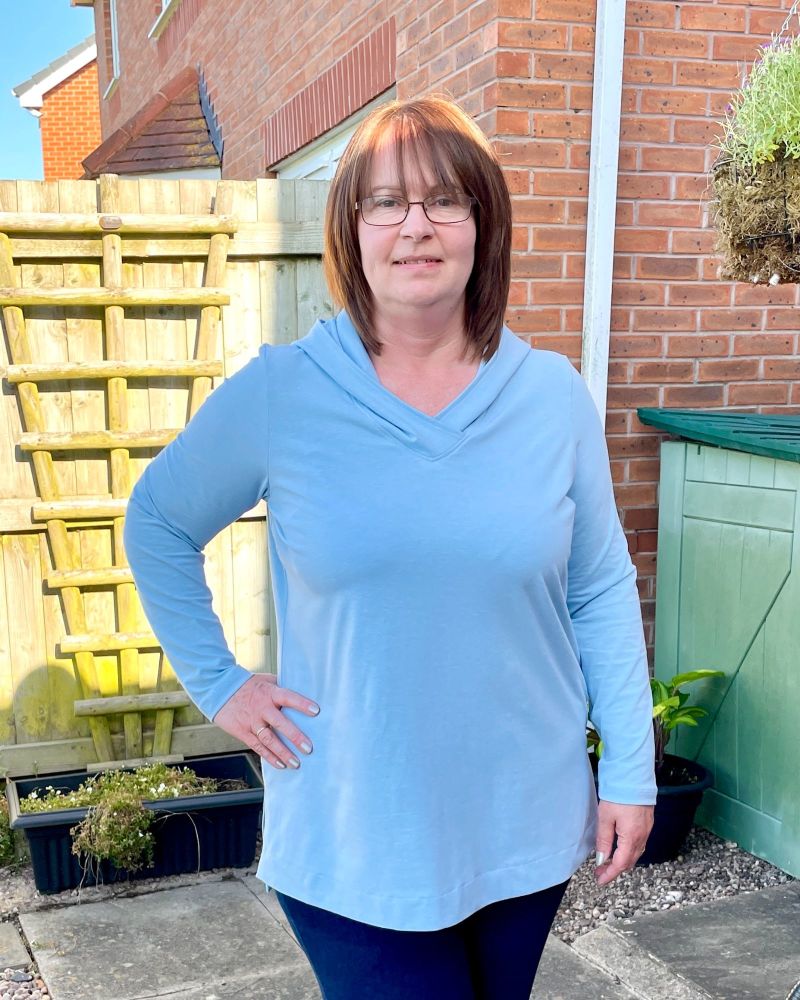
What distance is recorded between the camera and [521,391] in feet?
4.97

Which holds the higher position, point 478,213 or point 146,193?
point 146,193

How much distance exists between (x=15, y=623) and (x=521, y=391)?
9.27 feet

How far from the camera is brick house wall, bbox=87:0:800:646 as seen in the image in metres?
3.51

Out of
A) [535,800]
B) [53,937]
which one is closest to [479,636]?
[535,800]

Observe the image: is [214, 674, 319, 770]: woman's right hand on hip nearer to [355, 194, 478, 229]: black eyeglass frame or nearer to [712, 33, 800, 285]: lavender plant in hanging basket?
[355, 194, 478, 229]: black eyeglass frame

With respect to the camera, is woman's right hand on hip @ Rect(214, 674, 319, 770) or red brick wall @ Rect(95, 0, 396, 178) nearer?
woman's right hand on hip @ Rect(214, 674, 319, 770)

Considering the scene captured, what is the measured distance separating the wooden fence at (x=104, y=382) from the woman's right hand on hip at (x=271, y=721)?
93.8 inches

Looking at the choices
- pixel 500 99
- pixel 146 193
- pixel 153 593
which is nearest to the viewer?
pixel 153 593

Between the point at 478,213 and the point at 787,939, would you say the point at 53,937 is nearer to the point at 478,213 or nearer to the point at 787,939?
the point at 787,939

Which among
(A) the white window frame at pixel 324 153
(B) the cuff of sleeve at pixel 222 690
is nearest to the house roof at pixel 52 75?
(A) the white window frame at pixel 324 153

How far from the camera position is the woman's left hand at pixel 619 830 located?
159 centimetres

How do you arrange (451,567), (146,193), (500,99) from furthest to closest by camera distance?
(146,193) → (500,99) → (451,567)

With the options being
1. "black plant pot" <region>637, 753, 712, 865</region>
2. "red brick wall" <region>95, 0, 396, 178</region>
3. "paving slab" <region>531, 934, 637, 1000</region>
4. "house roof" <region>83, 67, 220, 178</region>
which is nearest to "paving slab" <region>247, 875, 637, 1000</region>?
"paving slab" <region>531, 934, 637, 1000</region>

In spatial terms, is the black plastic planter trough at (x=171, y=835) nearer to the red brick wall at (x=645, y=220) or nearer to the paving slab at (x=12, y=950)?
the paving slab at (x=12, y=950)
